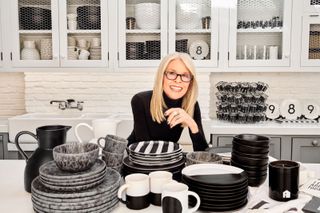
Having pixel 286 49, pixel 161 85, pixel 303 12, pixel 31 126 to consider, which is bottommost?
pixel 31 126

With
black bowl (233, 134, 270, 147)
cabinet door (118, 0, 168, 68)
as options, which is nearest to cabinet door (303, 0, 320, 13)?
cabinet door (118, 0, 168, 68)

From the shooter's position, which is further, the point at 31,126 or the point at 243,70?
the point at 243,70

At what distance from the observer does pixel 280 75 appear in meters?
3.65

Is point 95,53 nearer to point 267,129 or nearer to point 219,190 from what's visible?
point 267,129

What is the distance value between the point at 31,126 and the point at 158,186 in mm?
2188

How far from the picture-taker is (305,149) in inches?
121

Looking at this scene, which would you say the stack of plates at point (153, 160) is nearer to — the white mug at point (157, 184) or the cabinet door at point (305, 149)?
the white mug at point (157, 184)

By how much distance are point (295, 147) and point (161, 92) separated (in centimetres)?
169

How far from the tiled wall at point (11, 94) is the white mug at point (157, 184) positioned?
9.62 ft

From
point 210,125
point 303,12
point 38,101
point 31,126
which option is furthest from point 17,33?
point 303,12

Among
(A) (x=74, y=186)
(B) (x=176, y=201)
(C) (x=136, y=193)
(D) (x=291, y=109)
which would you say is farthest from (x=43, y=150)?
(D) (x=291, y=109)

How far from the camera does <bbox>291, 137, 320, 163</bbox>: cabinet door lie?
10.0ft

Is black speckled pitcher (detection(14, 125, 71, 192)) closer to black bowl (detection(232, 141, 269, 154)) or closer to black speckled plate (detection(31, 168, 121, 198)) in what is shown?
black speckled plate (detection(31, 168, 121, 198))

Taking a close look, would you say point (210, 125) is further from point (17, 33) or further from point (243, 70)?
point (17, 33)
